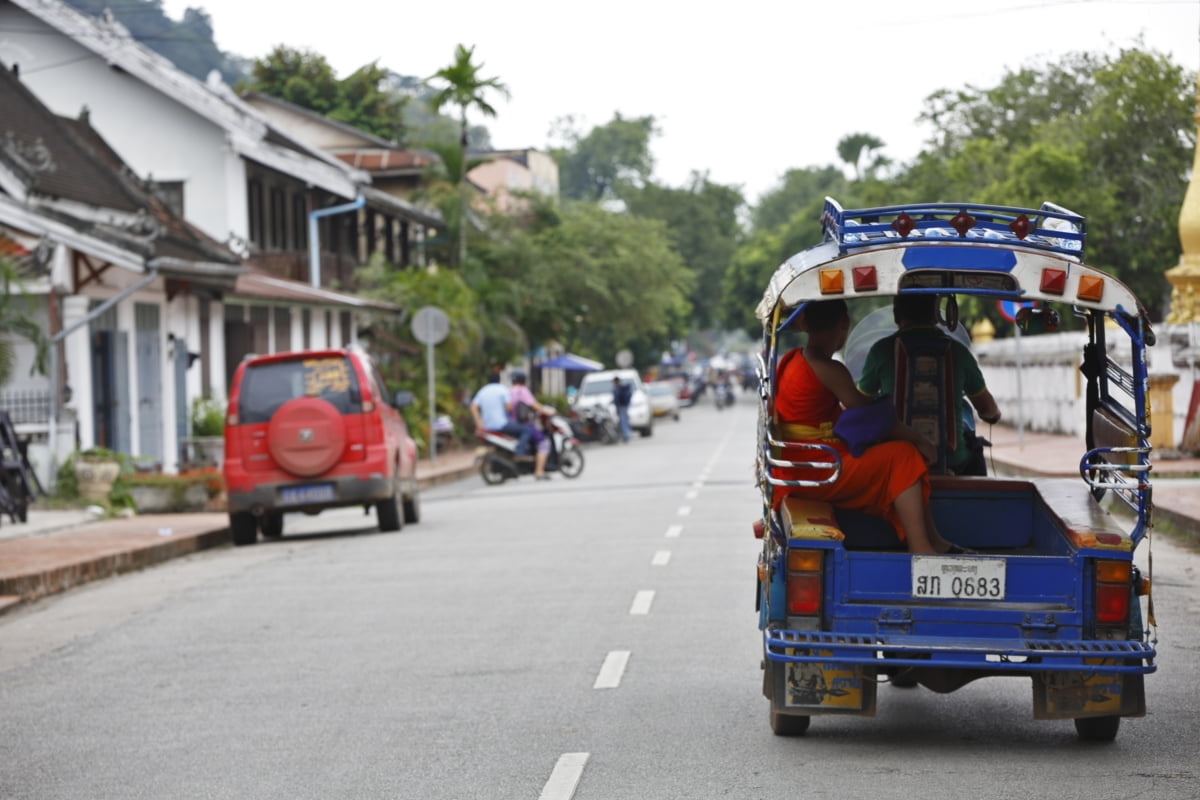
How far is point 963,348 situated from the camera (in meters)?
8.51

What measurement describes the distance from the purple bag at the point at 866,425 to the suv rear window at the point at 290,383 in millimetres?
11571

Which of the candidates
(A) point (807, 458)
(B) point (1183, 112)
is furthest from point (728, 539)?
(B) point (1183, 112)

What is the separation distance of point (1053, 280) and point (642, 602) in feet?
18.9

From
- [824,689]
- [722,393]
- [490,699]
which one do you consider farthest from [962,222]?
[722,393]

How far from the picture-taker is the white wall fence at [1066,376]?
2566 cm

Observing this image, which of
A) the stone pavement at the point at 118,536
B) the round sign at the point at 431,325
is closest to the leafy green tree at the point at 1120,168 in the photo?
the round sign at the point at 431,325

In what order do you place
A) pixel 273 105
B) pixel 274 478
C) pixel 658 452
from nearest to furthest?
1. pixel 274 478
2. pixel 658 452
3. pixel 273 105

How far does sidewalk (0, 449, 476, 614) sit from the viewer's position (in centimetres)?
1483

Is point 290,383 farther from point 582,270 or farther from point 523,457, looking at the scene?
point 582,270

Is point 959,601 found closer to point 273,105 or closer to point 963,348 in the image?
point 963,348

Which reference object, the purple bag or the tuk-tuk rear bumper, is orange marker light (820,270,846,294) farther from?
the tuk-tuk rear bumper

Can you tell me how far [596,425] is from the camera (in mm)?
46031

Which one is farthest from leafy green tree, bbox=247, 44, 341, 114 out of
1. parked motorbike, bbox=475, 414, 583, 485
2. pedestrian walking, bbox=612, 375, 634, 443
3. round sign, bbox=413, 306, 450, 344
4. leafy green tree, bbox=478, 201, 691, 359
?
parked motorbike, bbox=475, 414, 583, 485

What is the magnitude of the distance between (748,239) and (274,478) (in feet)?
320
